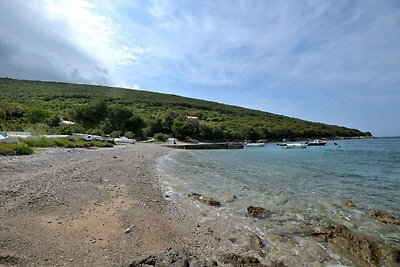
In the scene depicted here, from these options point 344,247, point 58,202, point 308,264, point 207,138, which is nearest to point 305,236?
point 344,247

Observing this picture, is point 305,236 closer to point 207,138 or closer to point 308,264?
point 308,264

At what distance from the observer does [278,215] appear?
12.0 meters

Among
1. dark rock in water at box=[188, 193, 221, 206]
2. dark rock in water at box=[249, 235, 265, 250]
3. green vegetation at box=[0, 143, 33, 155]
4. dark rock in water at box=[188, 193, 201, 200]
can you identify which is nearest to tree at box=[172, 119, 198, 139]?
green vegetation at box=[0, 143, 33, 155]

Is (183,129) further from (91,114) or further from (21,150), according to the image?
(21,150)

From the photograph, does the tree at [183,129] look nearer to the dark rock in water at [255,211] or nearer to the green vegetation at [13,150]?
the green vegetation at [13,150]

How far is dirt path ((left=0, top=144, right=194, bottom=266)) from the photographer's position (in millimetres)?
6965

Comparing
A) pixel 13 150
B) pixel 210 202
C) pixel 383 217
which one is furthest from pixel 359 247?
pixel 13 150

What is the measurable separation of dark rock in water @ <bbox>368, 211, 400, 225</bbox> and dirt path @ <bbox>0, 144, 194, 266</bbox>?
8261 mm

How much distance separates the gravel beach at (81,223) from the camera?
22.9 feet

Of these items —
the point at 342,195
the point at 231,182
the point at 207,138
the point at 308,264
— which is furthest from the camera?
the point at 207,138

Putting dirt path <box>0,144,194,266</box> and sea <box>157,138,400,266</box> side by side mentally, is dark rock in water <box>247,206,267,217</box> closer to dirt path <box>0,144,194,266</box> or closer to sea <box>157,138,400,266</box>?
sea <box>157,138,400,266</box>

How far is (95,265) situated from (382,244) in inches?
344

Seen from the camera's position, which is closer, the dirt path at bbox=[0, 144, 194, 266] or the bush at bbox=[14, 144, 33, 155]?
the dirt path at bbox=[0, 144, 194, 266]

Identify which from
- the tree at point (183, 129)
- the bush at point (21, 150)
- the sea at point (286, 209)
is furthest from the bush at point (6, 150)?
the tree at point (183, 129)
